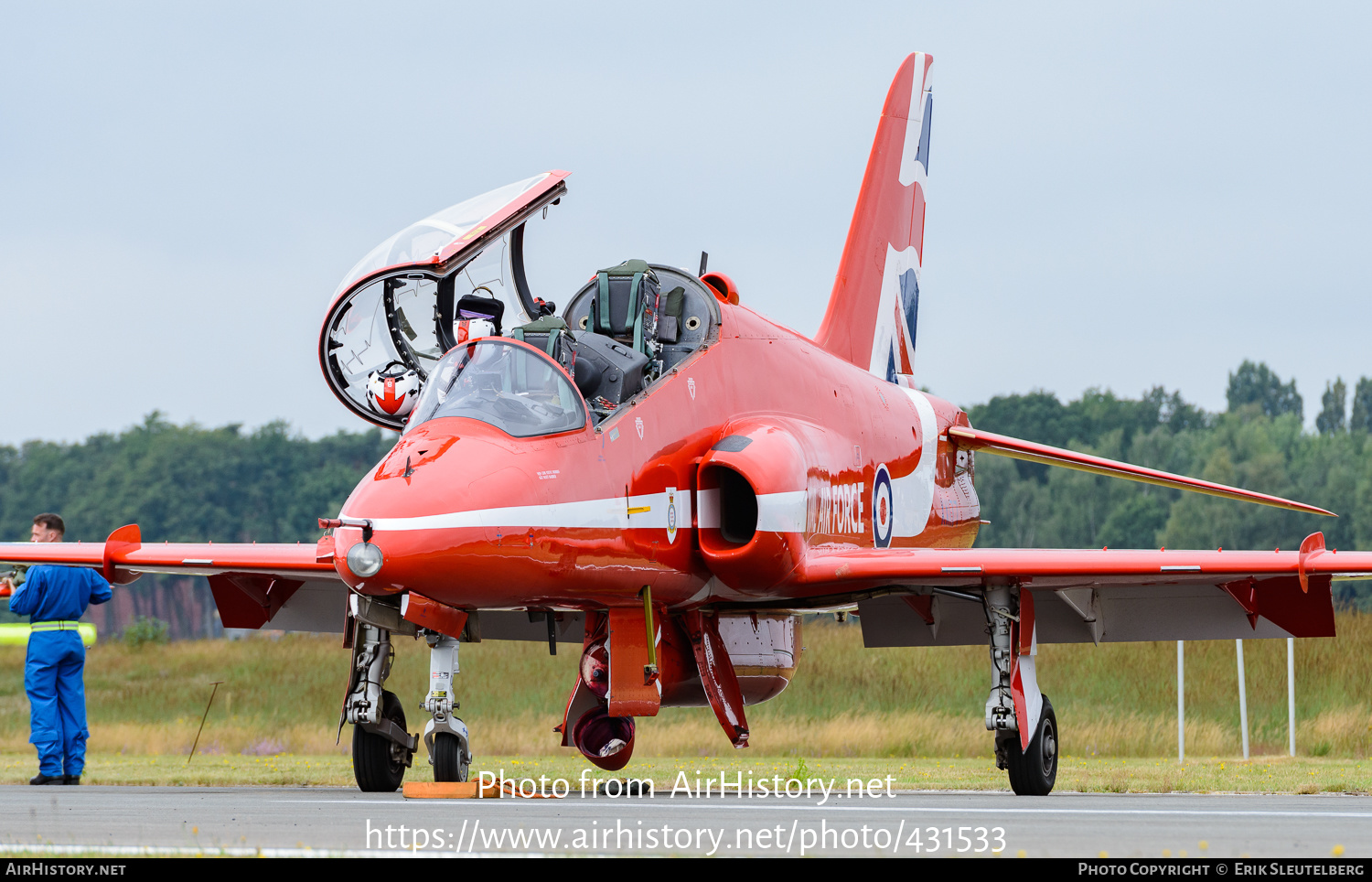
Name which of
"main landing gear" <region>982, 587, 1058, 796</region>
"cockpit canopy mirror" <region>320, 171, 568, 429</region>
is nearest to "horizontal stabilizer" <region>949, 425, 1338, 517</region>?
"main landing gear" <region>982, 587, 1058, 796</region>

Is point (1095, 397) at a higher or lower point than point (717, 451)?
higher

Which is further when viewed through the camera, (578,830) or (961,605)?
(961,605)

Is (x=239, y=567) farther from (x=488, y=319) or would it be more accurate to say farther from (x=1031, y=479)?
(x=1031, y=479)

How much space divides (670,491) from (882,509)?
348cm

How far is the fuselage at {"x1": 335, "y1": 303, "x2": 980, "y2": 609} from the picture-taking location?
30.8ft

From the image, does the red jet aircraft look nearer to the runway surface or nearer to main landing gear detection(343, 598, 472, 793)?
main landing gear detection(343, 598, 472, 793)

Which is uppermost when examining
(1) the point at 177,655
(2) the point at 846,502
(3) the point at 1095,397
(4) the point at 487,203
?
(3) the point at 1095,397

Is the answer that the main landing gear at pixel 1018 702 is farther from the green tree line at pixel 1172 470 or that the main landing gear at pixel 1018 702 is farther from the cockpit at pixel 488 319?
the green tree line at pixel 1172 470

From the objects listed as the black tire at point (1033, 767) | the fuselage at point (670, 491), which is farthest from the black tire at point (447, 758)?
the black tire at point (1033, 767)

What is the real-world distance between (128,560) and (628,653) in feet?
13.7

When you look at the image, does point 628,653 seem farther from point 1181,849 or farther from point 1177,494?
point 1177,494

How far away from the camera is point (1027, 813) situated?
9.01m

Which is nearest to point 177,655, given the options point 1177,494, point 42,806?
point 42,806

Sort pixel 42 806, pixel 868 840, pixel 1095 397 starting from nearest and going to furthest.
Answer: pixel 868 840
pixel 42 806
pixel 1095 397
